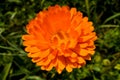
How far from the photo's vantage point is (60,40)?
1.86 meters

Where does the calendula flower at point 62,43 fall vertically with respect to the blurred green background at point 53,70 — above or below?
above

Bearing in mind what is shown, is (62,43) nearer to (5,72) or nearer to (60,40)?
(60,40)

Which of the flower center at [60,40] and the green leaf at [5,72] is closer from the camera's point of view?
the flower center at [60,40]

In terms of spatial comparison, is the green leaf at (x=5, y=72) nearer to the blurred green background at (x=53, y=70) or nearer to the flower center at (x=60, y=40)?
the blurred green background at (x=53, y=70)

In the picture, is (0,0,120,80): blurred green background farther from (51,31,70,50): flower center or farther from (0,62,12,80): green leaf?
(51,31,70,50): flower center

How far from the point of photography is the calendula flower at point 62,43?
158 cm

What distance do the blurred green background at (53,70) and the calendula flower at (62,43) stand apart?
33 cm

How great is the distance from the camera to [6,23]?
247 centimetres

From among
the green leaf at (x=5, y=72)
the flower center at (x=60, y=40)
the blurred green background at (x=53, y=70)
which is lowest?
the green leaf at (x=5, y=72)

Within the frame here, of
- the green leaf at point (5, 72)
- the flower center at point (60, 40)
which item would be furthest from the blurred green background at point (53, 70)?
the flower center at point (60, 40)

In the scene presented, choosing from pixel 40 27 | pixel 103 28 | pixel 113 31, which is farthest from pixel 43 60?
pixel 103 28

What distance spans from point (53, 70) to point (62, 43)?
517mm

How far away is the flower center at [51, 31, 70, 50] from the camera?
164 cm

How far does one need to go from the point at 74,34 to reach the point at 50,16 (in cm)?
17
